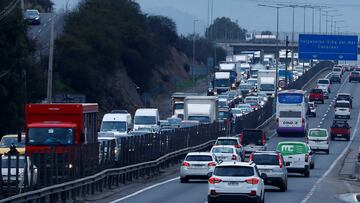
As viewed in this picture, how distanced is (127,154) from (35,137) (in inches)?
273

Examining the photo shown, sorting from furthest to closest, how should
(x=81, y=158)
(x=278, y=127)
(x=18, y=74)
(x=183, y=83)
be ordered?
(x=183, y=83), (x=278, y=127), (x=18, y=74), (x=81, y=158)

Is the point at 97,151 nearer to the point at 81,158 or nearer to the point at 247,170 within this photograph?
the point at 81,158

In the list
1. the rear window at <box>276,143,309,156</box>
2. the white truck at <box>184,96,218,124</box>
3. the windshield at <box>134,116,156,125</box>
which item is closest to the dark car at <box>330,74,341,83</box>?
the white truck at <box>184,96,218,124</box>

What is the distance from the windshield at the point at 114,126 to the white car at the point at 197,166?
21748 mm

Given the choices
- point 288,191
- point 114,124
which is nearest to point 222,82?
point 114,124

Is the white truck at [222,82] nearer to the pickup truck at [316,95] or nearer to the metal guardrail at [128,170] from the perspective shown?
the pickup truck at [316,95]

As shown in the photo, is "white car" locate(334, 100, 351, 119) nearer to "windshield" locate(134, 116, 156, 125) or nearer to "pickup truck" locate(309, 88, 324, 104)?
"pickup truck" locate(309, 88, 324, 104)

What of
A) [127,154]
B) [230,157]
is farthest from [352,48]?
[127,154]

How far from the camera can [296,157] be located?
5209 centimetres

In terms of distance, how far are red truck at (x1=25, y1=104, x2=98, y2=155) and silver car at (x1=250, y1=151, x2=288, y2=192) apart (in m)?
6.51

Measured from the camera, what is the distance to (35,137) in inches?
1555

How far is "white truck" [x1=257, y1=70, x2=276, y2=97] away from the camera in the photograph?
413 ft

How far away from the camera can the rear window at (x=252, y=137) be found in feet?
222

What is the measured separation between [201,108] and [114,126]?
40.3 feet
